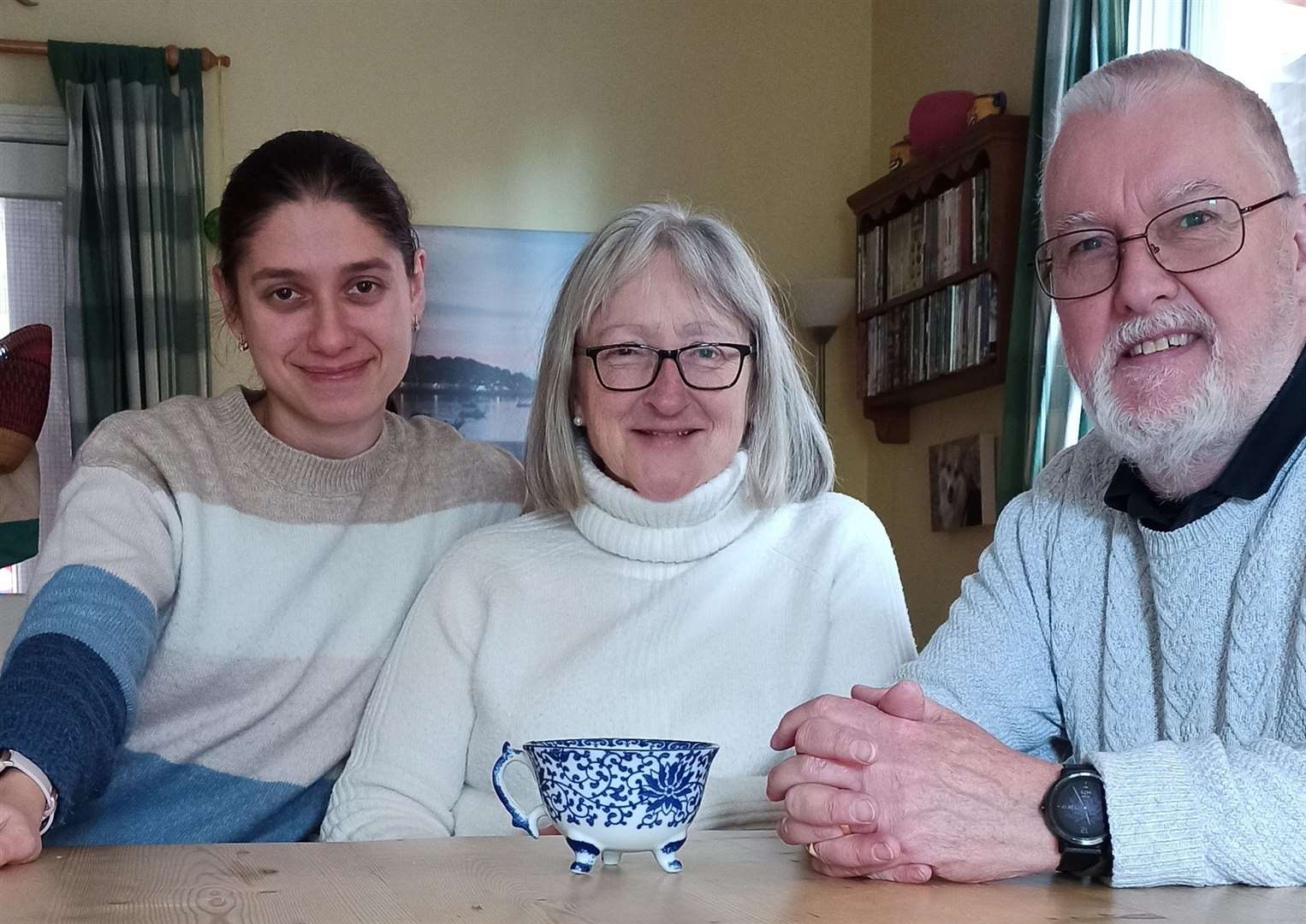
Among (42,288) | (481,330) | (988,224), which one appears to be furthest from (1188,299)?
(42,288)

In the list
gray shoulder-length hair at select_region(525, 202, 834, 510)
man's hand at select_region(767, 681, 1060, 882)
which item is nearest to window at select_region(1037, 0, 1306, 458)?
gray shoulder-length hair at select_region(525, 202, 834, 510)

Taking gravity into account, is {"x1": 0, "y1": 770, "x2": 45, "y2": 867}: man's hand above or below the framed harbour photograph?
below

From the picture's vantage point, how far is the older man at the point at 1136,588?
1.07 metres

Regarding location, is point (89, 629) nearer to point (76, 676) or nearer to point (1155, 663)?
point (76, 676)

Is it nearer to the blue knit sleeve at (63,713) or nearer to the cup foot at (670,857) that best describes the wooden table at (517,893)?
the cup foot at (670,857)

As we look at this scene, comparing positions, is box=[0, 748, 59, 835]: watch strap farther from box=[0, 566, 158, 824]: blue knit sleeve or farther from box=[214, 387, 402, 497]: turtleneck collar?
box=[214, 387, 402, 497]: turtleneck collar

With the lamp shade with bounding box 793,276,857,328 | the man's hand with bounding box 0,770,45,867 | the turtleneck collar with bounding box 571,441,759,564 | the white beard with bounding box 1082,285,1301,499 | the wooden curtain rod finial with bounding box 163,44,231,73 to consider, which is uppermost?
the wooden curtain rod finial with bounding box 163,44,231,73

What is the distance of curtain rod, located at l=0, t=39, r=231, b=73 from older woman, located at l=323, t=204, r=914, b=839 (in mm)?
3026

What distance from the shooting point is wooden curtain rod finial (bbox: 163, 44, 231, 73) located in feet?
14.3

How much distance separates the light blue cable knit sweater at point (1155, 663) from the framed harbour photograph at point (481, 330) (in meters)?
3.11

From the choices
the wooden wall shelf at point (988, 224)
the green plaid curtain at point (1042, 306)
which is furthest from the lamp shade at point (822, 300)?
the green plaid curtain at point (1042, 306)

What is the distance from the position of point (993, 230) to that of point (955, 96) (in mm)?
519

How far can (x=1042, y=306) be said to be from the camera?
3.25m

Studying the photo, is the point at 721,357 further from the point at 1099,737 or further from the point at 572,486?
the point at 1099,737
